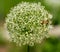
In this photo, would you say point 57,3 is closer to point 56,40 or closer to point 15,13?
point 56,40

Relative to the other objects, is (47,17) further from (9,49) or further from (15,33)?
(9,49)

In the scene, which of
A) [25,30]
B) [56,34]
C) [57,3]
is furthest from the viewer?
[56,34]

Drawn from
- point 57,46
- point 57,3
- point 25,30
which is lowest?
point 25,30

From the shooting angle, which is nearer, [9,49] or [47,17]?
[47,17]

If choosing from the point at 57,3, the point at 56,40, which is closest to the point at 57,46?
the point at 56,40

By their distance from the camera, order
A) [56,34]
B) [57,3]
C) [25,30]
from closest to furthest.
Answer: [25,30]
[57,3]
[56,34]

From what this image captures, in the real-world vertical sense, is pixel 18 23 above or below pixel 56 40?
below
